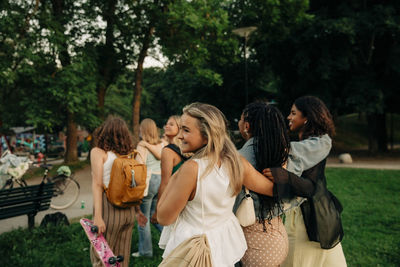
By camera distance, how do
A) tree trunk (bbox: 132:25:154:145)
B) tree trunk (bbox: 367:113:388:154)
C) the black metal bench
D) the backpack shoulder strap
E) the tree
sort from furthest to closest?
tree trunk (bbox: 367:113:388:154) → the tree → tree trunk (bbox: 132:25:154:145) → the black metal bench → the backpack shoulder strap

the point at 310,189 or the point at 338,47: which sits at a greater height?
the point at 338,47

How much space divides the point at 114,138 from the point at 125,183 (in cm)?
42

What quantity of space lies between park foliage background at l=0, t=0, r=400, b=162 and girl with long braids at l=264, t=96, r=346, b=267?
31.4 feet

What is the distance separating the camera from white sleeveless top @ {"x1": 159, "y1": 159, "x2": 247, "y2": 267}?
1840 mm

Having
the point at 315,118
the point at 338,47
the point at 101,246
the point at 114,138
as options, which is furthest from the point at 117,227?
the point at 338,47

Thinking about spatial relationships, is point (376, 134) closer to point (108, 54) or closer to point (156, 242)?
point (108, 54)

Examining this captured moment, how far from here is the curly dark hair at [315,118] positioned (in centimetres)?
264

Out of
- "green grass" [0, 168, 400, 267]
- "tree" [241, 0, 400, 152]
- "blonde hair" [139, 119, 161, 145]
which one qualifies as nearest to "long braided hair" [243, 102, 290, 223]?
"blonde hair" [139, 119, 161, 145]

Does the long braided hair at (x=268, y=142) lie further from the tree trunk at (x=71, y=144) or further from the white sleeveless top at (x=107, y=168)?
the tree trunk at (x=71, y=144)

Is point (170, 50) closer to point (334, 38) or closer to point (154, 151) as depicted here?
point (334, 38)

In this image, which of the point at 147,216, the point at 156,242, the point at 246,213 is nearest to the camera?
the point at 246,213

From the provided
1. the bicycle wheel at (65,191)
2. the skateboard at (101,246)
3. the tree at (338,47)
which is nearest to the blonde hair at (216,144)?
the skateboard at (101,246)

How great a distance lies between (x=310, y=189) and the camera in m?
2.32

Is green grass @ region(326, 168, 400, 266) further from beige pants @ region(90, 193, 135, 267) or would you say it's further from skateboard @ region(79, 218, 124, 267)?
skateboard @ region(79, 218, 124, 267)
